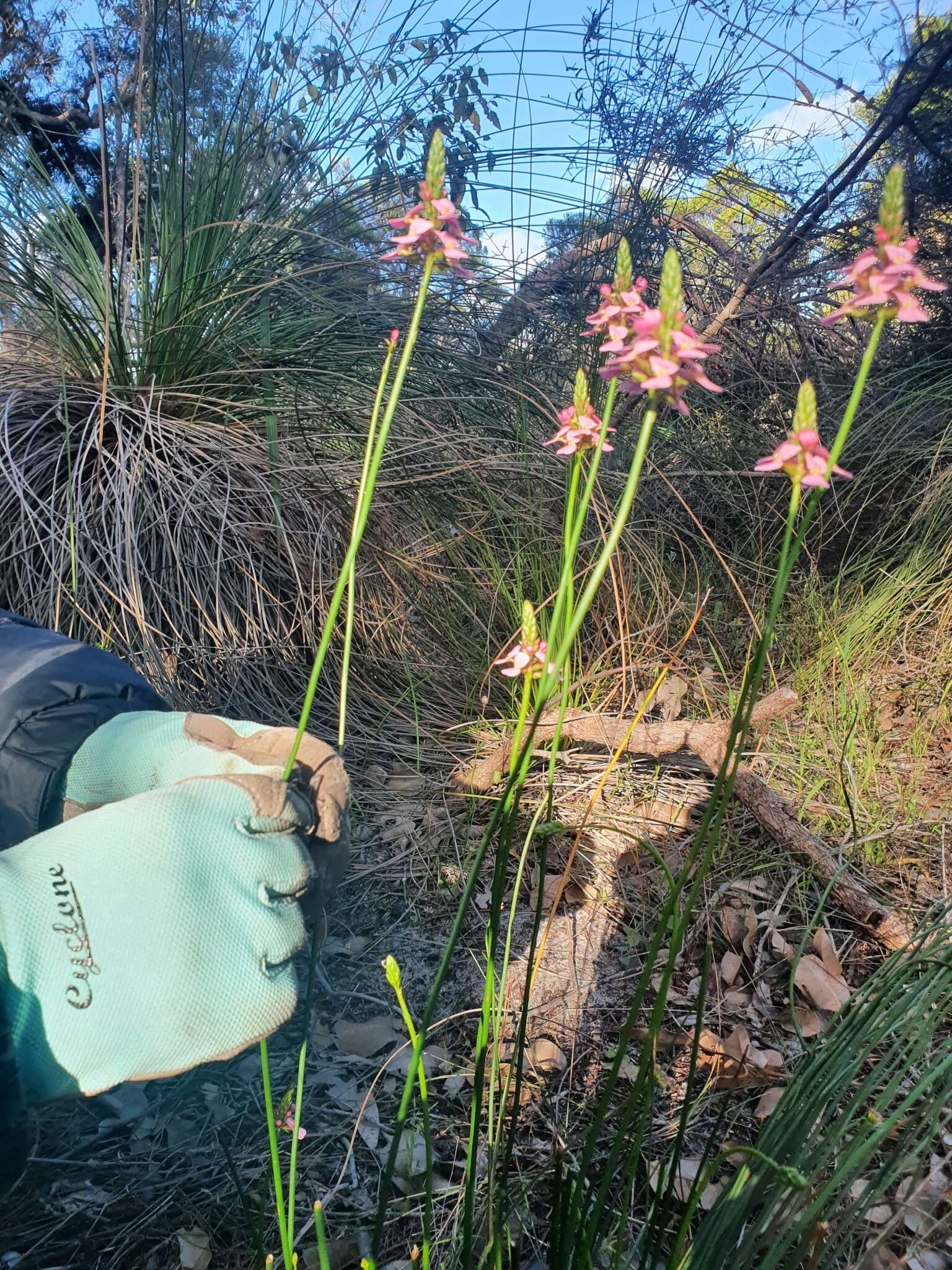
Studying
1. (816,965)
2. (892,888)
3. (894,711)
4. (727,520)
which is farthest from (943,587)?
(816,965)

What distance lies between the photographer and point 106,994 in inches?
28.6

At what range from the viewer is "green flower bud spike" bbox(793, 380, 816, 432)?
0.54 metres

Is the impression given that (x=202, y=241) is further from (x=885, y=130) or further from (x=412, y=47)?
(x=885, y=130)

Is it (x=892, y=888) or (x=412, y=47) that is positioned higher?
(x=412, y=47)

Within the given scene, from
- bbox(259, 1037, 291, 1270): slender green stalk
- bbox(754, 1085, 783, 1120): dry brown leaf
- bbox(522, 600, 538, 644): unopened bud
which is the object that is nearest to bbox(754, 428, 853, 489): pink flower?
bbox(522, 600, 538, 644): unopened bud

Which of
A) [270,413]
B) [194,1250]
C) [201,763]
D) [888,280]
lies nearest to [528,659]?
[888,280]

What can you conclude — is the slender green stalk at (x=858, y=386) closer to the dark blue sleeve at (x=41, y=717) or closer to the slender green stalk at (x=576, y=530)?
the slender green stalk at (x=576, y=530)

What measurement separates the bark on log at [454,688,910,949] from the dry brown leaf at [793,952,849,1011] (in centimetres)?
11

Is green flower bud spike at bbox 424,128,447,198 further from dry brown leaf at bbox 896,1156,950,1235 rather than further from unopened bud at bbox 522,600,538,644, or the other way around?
dry brown leaf at bbox 896,1156,950,1235

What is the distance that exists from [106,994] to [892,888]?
1.40 meters

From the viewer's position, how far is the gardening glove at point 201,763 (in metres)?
0.85

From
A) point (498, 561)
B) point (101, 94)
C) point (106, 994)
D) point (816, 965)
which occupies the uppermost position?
point (101, 94)

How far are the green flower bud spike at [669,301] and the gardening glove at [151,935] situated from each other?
0.53m

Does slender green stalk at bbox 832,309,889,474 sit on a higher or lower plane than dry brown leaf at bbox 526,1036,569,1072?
higher
